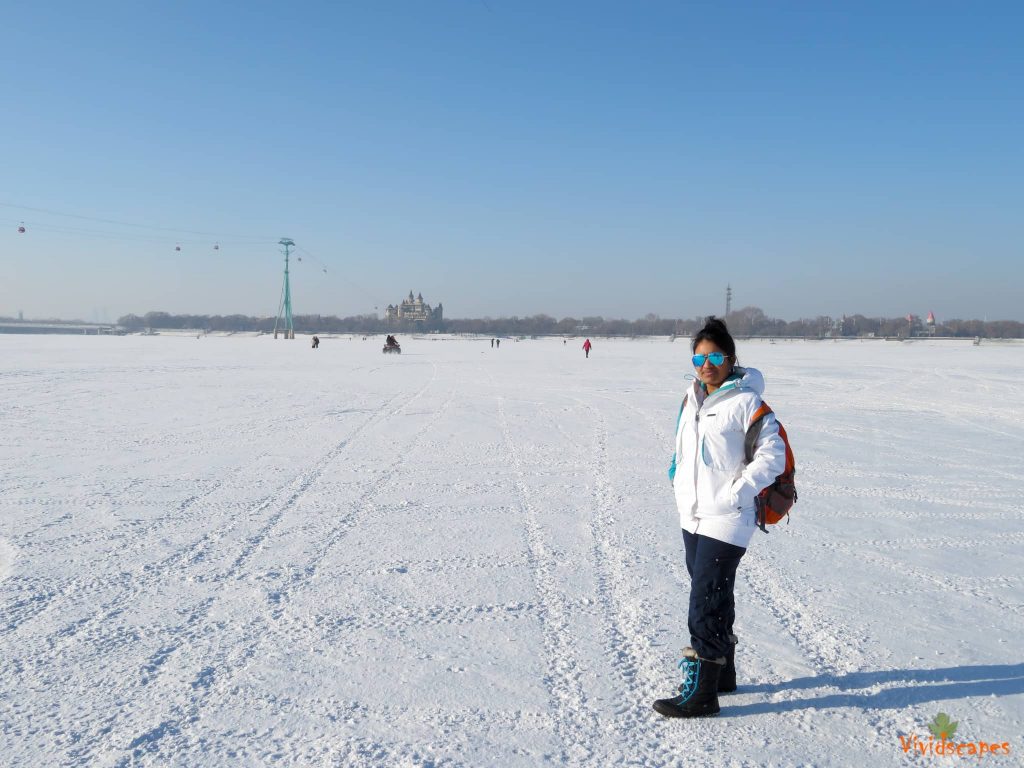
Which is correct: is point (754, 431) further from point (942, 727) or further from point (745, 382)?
point (942, 727)

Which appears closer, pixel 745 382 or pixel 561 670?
pixel 745 382

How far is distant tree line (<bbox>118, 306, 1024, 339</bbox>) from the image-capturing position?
135500mm

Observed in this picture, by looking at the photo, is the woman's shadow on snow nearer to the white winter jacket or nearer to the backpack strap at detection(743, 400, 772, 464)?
the white winter jacket

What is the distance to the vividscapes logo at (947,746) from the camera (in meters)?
2.60

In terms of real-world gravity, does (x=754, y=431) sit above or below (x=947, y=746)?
above

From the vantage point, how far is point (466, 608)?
12.6 ft

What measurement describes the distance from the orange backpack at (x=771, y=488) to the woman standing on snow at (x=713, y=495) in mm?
22

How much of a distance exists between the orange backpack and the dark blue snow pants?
0.18 m

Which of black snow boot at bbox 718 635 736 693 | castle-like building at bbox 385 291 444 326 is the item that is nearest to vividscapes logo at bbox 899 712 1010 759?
black snow boot at bbox 718 635 736 693

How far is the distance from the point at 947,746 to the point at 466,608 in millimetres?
2289

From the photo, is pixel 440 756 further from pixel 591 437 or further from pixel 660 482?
pixel 591 437

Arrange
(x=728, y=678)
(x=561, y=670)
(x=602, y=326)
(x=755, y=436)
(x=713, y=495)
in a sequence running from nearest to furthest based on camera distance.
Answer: (x=755, y=436), (x=713, y=495), (x=728, y=678), (x=561, y=670), (x=602, y=326)

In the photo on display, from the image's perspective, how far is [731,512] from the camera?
2701 millimetres

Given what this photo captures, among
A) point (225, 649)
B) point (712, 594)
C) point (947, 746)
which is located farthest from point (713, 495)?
point (225, 649)
